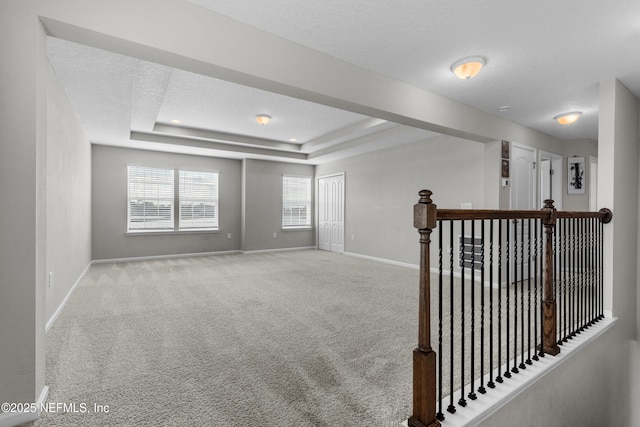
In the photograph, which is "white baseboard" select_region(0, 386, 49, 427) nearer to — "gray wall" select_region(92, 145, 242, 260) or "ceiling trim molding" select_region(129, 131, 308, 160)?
"ceiling trim molding" select_region(129, 131, 308, 160)

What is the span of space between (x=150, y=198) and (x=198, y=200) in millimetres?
1019

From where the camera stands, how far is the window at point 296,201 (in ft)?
27.7

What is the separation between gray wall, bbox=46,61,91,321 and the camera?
9.68ft

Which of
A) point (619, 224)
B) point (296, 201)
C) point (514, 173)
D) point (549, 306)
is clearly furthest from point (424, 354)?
point (296, 201)

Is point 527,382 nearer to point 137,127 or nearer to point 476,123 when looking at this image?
point 476,123

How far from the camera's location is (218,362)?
2256 millimetres

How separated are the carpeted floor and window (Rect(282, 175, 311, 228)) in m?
3.97

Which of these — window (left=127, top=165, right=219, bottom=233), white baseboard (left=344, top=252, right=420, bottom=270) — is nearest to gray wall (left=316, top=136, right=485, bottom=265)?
white baseboard (left=344, top=252, right=420, bottom=270)

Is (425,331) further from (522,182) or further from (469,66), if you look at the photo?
(522,182)

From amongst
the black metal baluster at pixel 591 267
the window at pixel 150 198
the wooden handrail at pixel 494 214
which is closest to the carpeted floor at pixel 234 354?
the wooden handrail at pixel 494 214

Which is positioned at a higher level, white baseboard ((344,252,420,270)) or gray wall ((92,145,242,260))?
gray wall ((92,145,242,260))

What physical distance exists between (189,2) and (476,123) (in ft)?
12.3

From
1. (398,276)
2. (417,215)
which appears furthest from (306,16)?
(398,276)

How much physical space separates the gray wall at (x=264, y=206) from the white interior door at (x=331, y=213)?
2.47 feet
